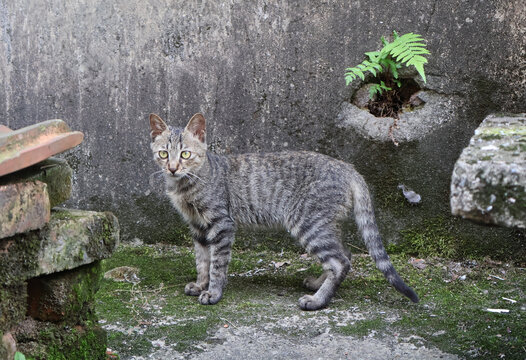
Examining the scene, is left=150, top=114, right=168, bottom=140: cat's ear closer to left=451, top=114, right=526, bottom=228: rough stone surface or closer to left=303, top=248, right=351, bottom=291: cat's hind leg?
left=303, top=248, right=351, bottom=291: cat's hind leg

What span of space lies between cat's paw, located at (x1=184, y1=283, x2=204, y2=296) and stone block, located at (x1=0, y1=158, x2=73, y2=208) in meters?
1.59

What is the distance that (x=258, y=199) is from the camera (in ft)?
14.0

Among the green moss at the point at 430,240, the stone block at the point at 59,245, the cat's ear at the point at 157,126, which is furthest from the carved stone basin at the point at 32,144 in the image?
the green moss at the point at 430,240

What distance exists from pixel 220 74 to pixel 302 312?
2.04m

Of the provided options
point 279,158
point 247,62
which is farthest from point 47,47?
point 279,158

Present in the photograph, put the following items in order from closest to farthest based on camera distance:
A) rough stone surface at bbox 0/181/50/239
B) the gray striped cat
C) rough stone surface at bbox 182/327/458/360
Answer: rough stone surface at bbox 0/181/50/239 → rough stone surface at bbox 182/327/458/360 → the gray striped cat

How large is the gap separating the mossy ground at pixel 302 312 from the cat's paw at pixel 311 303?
44 millimetres

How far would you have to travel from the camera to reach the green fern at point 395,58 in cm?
411

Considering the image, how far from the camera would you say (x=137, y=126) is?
4.82 meters

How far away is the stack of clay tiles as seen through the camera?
2277 mm

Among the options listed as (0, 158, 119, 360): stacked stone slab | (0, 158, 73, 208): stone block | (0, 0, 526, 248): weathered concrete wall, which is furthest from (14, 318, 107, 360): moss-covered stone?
(0, 0, 526, 248): weathered concrete wall

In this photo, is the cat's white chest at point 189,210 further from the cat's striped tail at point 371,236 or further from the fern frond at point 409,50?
the fern frond at point 409,50

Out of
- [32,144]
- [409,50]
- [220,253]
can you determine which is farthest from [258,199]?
[32,144]

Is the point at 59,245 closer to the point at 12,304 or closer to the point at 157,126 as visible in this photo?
the point at 12,304
